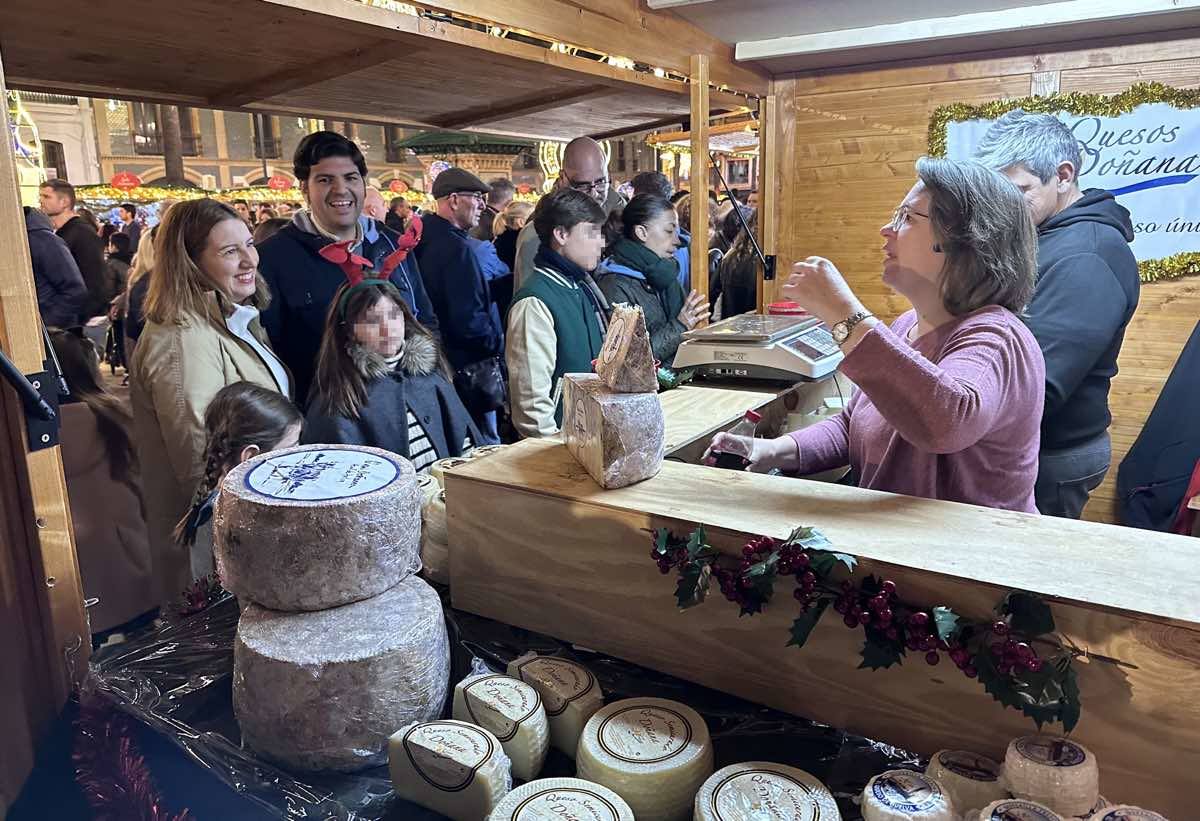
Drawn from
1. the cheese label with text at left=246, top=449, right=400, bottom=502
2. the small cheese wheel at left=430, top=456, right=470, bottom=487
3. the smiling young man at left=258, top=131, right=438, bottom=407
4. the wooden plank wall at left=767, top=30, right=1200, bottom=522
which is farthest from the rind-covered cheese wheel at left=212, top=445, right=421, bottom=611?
the wooden plank wall at left=767, top=30, right=1200, bottom=522

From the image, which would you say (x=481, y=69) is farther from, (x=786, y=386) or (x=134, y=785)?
(x=134, y=785)

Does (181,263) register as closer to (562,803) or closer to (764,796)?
(562,803)

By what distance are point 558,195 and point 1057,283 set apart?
1371 mm

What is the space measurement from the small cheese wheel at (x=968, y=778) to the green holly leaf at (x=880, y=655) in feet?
0.34

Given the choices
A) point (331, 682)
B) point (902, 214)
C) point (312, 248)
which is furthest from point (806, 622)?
point (312, 248)

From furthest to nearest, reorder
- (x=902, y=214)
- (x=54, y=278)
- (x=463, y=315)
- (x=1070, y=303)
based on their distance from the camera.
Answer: (x=54, y=278) → (x=463, y=315) → (x=1070, y=303) → (x=902, y=214)

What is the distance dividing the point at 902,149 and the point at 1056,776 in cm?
320

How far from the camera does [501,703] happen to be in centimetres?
96

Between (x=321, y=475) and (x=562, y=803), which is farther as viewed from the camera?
(x=321, y=475)

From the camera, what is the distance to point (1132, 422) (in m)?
3.26

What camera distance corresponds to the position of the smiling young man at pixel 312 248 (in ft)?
6.89

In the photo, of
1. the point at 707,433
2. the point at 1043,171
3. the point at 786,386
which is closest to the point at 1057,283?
the point at 1043,171

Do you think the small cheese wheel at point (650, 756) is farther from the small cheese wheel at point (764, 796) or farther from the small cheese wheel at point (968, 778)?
the small cheese wheel at point (968, 778)

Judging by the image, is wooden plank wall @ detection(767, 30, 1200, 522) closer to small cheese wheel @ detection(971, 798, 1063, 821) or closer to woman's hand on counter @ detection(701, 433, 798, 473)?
woman's hand on counter @ detection(701, 433, 798, 473)
